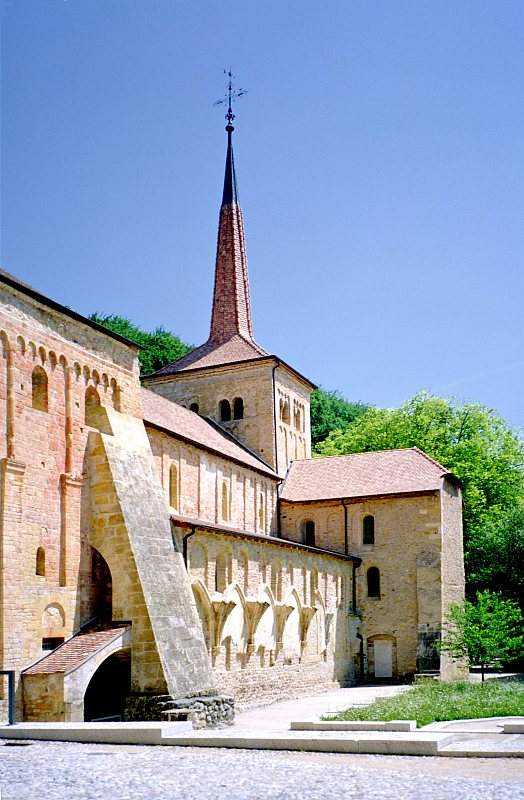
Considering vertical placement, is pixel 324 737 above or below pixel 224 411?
below

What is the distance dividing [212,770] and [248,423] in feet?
97.9

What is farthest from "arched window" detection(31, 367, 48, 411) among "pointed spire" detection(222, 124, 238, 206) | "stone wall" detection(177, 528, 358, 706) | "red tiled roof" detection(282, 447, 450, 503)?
"pointed spire" detection(222, 124, 238, 206)

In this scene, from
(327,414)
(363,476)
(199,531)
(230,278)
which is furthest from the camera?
(327,414)

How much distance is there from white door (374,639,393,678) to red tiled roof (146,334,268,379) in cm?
1346

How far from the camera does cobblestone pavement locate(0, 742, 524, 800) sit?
425 inches

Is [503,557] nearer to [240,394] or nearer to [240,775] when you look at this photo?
[240,394]

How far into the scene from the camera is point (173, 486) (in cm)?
3047

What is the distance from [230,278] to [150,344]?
1747 centimetres

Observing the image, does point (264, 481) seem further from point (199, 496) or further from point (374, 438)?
point (374, 438)

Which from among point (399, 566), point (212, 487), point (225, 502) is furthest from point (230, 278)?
point (399, 566)

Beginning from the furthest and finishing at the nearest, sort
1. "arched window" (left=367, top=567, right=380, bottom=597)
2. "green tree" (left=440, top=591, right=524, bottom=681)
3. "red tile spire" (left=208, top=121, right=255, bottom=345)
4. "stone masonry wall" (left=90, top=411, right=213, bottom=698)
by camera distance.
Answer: "red tile spire" (left=208, top=121, right=255, bottom=345)
"arched window" (left=367, top=567, right=380, bottom=597)
"green tree" (left=440, top=591, right=524, bottom=681)
"stone masonry wall" (left=90, top=411, right=213, bottom=698)

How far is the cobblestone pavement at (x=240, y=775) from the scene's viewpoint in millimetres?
10805

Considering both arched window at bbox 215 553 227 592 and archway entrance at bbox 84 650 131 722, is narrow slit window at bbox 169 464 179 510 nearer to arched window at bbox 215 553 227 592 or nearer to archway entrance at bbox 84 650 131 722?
arched window at bbox 215 553 227 592

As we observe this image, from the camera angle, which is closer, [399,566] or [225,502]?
[225,502]
